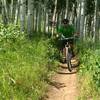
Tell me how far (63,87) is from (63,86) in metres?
0.14

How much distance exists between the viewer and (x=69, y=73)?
13.4 meters

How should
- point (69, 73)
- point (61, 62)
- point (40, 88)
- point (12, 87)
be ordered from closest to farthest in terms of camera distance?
point (12, 87), point (40, 88), point (69, 73), point (61, 62)

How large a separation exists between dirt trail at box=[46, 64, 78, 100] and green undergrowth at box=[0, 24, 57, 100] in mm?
268

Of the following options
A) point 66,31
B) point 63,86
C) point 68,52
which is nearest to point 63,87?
point 63,86

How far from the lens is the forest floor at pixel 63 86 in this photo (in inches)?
379

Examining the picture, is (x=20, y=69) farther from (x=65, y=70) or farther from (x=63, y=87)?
(x=65, y=70)

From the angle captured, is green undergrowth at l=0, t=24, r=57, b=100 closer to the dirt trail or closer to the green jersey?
the dirt trail

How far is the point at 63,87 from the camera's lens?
10.9 m

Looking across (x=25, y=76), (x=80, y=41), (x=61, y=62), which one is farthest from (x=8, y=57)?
(x=80, y=41)

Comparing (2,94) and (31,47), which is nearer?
(2,94)

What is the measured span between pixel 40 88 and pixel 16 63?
95 cm

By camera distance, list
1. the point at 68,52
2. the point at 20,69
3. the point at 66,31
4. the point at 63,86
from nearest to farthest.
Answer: the point at 20,69, the point at 63,86, the point at 68,52, the point at 66,31

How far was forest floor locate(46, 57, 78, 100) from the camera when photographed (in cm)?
962

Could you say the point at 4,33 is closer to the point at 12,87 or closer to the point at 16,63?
the point at 16,63
